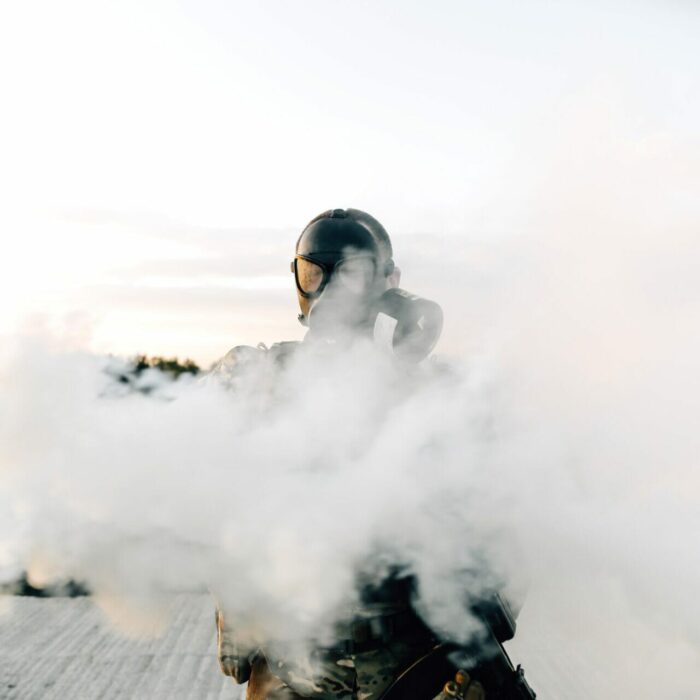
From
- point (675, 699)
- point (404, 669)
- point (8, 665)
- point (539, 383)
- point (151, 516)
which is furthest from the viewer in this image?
point (8, 665)

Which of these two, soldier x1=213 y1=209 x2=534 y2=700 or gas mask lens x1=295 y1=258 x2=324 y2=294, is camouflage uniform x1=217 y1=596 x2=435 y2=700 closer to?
soldier x1=213 y1=209 x2=534 y2=700

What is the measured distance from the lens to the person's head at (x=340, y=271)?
296cm

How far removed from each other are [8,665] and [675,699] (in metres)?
5.54

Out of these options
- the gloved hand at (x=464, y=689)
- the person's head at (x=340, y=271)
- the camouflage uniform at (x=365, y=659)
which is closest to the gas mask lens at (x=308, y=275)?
the person's head at (x=340, y=271)

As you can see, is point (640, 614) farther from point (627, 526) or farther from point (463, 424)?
point (463, 424)

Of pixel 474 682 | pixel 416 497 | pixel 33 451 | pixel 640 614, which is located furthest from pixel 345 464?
pixel 640 614

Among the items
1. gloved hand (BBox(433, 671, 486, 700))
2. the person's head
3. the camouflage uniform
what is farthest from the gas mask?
gloved hand (BBox(433, 671, 486, 700))

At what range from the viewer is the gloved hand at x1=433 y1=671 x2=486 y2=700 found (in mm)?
2521

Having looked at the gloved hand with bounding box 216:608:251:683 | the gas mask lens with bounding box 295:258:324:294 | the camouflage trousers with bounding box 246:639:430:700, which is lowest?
the gloved hand with bounding box 216:608:251:683

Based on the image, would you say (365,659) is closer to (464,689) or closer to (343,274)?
(464,689)

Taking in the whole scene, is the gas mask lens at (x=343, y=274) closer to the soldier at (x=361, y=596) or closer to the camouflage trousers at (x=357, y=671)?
the soldier at (x=361, y=596)

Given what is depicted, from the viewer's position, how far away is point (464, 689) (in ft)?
8.28

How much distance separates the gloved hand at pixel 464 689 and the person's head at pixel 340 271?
1.23m

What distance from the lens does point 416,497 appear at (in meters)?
2.57
